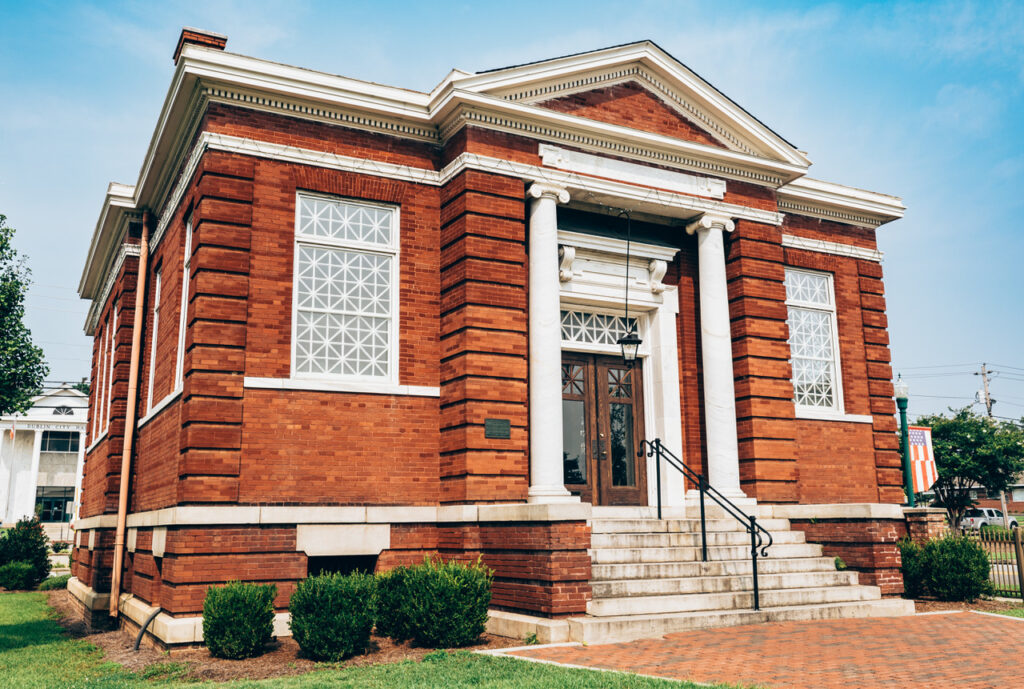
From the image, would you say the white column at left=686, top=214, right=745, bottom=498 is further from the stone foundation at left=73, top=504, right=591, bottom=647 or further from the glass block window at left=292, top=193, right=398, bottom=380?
the glass block window at left=292, top=193, right=398, bottom=380

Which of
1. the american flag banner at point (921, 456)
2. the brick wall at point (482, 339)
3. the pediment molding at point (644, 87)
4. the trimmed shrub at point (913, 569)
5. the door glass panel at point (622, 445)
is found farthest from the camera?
the american flag banner at point (921, 456)

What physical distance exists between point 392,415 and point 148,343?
6.59 metres

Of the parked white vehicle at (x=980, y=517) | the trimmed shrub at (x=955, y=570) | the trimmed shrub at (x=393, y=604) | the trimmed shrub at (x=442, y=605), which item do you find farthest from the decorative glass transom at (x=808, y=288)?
the parked white vehicle at (x=980, y=517)

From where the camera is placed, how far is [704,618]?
435 inches

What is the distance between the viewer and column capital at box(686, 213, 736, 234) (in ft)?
50.4

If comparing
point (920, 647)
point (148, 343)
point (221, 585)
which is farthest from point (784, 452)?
point (148, 343)

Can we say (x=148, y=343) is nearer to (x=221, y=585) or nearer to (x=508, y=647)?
(x=221, y=585)

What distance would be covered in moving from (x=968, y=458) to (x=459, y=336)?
46.4m

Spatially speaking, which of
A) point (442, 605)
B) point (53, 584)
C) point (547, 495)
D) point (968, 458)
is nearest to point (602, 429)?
point (547, 495)

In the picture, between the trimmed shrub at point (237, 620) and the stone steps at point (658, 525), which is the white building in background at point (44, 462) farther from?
the stone steps at point (658, 525)

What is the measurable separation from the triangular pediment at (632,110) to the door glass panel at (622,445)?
4.97 metres

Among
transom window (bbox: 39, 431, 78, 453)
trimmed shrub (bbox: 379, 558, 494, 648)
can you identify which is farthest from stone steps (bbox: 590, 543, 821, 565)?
transom window (bbox: 39, 431, 78, 453)

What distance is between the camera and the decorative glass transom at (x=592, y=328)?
1513cm

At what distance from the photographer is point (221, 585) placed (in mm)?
11320
